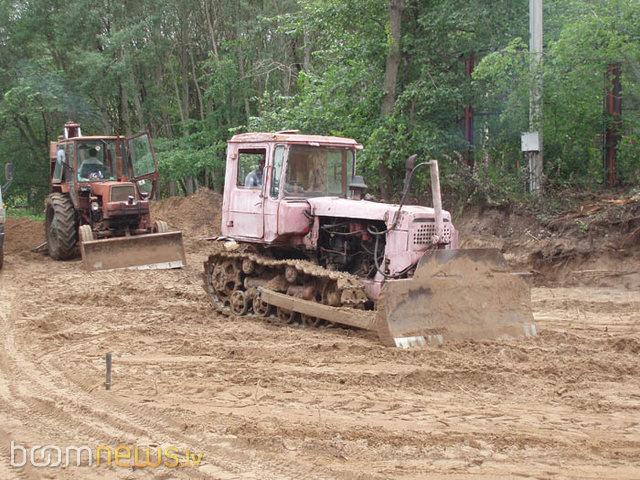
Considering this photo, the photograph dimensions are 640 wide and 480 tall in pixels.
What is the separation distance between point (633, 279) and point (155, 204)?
15.5 m

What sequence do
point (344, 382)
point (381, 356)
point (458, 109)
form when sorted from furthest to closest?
point (458, 109)
point (381, 356)
point (344, 382)

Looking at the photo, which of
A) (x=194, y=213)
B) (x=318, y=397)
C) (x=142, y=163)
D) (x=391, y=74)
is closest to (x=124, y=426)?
(x=318, y=397)

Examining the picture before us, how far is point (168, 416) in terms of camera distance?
632 cm

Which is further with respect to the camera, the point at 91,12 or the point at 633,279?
the point at 91,12

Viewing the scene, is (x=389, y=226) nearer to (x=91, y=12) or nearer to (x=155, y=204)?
(x=155, y=204)

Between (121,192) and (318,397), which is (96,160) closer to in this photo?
(121,192)

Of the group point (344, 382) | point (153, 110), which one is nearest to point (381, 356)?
point (344, 382)

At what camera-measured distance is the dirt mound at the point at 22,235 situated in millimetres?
20067

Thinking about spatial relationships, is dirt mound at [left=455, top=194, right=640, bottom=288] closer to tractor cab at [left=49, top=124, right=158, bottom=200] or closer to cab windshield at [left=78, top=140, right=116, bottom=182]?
tractor cab at [left=49, top=124, right=158, bottom=200]

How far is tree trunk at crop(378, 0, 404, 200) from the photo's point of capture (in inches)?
722

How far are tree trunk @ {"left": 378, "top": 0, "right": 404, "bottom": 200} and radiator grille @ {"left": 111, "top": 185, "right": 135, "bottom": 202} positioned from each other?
5.54 m

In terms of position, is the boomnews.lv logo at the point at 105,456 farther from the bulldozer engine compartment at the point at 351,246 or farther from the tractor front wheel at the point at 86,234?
the tractor front wheel at the point at 86,234

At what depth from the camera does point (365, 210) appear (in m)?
9.85

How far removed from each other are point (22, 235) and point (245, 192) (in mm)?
12215
